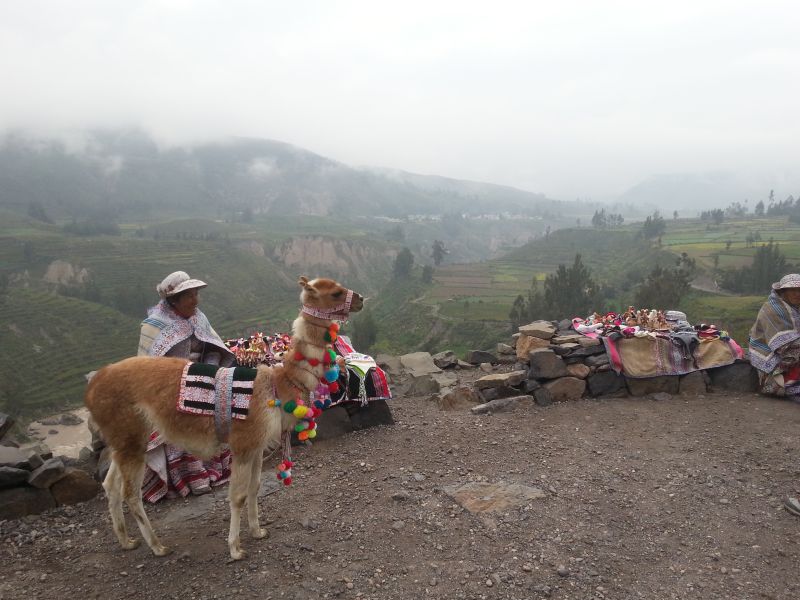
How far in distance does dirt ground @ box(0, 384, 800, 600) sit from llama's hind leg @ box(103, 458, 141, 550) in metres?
0.11

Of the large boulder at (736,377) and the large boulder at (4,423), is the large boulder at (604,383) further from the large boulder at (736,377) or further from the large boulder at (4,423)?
the large boulder at (4,423)

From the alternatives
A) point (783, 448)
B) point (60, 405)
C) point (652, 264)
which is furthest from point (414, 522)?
point (652, 264)

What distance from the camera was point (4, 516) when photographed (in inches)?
184

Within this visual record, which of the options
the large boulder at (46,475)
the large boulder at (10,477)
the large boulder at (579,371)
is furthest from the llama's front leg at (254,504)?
the large boulder at (579,371)

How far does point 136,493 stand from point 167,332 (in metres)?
1.64

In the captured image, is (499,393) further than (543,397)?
Yes

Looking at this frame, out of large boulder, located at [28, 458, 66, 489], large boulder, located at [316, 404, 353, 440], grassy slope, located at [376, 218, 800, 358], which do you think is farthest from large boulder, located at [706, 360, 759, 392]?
grassy slope, located at [376, 218, 800, 358]

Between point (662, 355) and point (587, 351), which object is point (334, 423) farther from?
point (662, 355)

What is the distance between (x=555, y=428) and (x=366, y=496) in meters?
3.07

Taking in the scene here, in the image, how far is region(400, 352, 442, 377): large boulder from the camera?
10.6 m

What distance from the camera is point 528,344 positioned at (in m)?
8.70

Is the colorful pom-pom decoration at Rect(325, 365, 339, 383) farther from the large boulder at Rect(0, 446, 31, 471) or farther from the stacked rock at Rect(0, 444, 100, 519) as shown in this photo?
the large boulder at Rect(0, 446, 31, 471)

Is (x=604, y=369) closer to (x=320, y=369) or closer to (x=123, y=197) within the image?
(x=320, y=369)

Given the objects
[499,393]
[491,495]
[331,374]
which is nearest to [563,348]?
[499,393]
